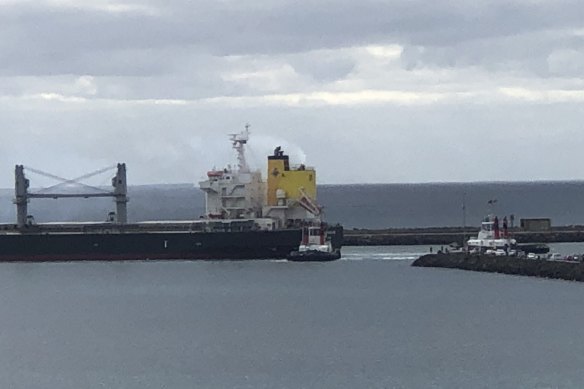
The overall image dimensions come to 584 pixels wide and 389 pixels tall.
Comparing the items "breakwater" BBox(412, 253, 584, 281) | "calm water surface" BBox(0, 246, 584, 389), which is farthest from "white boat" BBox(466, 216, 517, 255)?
"calm water surface" BBox(0, 246, 584, 389)

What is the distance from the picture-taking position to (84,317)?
159 ft

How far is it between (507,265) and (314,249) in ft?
31.4

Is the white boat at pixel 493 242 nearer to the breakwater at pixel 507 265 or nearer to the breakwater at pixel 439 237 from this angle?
the breakwater at pixel 507 265

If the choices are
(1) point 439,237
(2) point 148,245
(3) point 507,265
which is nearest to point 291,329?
(3) point 507,265

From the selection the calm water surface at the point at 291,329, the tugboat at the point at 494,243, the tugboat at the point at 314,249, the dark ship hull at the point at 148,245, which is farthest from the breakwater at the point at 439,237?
the calm water surface at the point at 291,329

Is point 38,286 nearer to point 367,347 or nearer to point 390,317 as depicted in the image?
point 390,317

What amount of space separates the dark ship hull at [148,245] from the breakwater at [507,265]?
6715 millimetres

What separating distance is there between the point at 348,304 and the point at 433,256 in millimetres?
14014

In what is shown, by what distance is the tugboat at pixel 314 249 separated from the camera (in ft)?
213

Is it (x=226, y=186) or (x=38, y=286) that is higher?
(x=226, y=186)

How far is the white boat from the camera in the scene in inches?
2511

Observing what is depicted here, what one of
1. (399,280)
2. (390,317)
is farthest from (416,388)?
(399,280)

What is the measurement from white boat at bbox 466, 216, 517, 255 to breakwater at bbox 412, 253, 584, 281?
1.93m

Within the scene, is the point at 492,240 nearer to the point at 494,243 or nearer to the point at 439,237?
the point at 494,243
